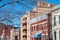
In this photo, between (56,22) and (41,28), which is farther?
(41,28)

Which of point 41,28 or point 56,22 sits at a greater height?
point 56,22

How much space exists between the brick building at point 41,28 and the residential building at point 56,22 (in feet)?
5.54

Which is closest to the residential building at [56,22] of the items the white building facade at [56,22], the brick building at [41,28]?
the white building facade at [56,22]

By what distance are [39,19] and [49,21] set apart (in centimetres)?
528

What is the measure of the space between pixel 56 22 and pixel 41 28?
7.16 metres

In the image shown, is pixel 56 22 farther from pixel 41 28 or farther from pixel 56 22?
pixel 41 28

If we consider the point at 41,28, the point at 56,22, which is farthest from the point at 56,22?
the point at 41,28

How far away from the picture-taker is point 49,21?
50219 millimetres

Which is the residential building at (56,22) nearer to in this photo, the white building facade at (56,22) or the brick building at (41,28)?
the white building facade at (56,22)

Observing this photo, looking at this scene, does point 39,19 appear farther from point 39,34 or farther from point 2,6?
point 2,6

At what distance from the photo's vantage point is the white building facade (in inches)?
1844

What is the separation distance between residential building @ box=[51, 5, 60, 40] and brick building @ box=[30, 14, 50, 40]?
169cm

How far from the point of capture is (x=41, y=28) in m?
54.0

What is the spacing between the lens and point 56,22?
156ft
